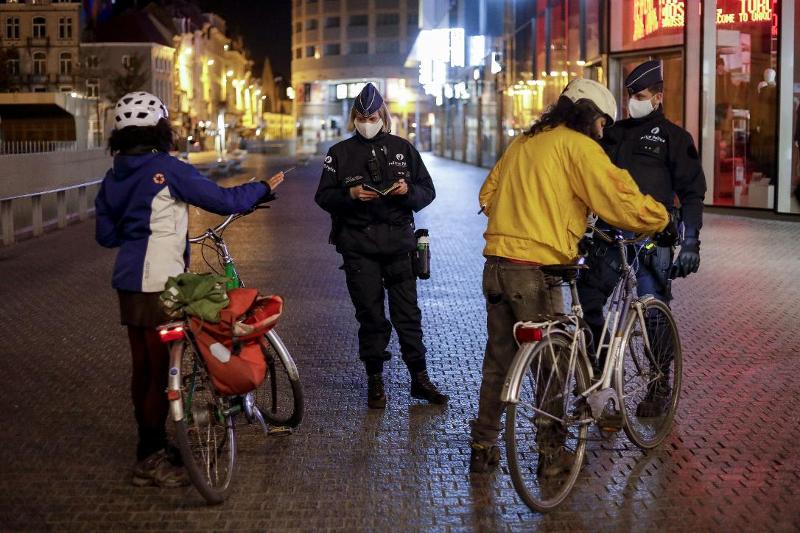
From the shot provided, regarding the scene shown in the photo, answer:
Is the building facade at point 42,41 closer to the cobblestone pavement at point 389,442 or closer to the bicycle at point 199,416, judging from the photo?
the cobblestone pavement at point 389,442

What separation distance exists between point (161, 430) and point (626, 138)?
9.62 feet

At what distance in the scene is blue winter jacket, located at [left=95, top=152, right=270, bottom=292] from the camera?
5.80m

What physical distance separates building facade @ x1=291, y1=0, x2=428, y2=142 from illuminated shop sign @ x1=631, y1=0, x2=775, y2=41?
122548 millimetres

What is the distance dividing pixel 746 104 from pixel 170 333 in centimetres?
1907

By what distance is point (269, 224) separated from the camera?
22.0m

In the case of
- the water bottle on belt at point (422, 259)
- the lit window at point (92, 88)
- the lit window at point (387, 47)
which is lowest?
the water bottle on belt at point (422, 259)

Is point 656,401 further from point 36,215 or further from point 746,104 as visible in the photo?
point 746,104

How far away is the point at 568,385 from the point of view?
5574mm

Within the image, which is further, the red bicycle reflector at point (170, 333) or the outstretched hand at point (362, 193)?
the outstretched hand at point (362, 193)

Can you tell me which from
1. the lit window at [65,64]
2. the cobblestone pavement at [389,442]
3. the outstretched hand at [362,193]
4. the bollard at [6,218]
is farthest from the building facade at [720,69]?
the lit window at [65,64]

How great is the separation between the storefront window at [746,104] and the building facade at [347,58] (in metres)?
125

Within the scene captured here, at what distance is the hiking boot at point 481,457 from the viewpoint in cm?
598

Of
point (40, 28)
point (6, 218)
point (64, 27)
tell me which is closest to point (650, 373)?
point (6, 218)

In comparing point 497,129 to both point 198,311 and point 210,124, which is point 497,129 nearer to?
point 198,311
